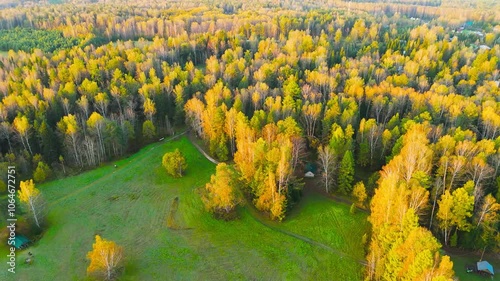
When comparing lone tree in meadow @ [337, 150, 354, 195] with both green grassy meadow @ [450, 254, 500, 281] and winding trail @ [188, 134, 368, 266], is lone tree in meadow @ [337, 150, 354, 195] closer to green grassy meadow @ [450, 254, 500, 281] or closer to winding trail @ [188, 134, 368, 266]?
winding trail @ [188, 134, 368, 266]

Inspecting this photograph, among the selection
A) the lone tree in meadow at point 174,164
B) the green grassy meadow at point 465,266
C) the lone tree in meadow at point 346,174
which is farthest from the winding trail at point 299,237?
the lone tree in meadow at point 174,164

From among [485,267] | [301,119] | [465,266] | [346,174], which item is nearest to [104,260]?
[346,174]

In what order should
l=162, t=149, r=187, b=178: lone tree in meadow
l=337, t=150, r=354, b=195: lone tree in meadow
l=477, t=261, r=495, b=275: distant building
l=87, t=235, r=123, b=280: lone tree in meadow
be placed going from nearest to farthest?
l=87, t=235, r=123, b=280: lone tree in meadow → l=477, t=261, r=495, b=275: distant building → l=337, t=150, r=354, b=195: lone tree in meadow → l=162, t=149, r=187, b=178: lone tree in meadow

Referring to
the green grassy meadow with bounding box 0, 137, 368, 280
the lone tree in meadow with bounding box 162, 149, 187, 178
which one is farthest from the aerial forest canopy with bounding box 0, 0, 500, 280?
the lone tree in meadow with bounding box 162, 149, 187, 178

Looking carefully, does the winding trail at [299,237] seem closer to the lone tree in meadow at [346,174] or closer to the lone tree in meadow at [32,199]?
the lone tree in meadow at [346,174]

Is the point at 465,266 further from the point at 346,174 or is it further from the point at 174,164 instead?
the point at 174,164
